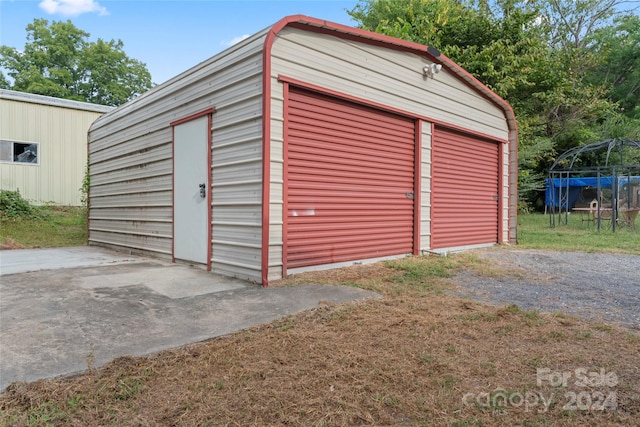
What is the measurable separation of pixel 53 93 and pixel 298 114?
2762 cm

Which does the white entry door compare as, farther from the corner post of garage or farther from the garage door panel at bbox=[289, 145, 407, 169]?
the corner post of garage

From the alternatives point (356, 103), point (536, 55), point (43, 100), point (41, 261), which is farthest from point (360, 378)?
point (536, 55)

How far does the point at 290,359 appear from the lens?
2377 millimetres

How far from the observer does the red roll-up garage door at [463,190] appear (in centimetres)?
729

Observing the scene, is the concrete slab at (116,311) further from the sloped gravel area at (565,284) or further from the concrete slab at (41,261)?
the sloped gravel area at (565,284)

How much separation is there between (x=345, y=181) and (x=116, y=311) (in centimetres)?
336

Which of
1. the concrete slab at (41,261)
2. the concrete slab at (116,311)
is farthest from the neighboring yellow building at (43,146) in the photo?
the concrete slab at (116,311)

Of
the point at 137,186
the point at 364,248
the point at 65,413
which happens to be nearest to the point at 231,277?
A: the point at 364,248

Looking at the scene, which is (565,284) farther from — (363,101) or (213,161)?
(213,161)

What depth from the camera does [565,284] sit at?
15.3 ft

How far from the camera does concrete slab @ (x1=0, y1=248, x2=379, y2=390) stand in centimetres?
245

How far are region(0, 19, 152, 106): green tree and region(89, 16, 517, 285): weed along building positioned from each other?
77.0 feet

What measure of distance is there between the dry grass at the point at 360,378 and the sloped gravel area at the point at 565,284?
54 cm

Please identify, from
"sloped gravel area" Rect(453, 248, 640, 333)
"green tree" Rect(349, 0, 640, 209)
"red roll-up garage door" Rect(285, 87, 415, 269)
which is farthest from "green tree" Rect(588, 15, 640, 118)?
"red roll-up garage door" Rect(285, 87, 415, 269)
